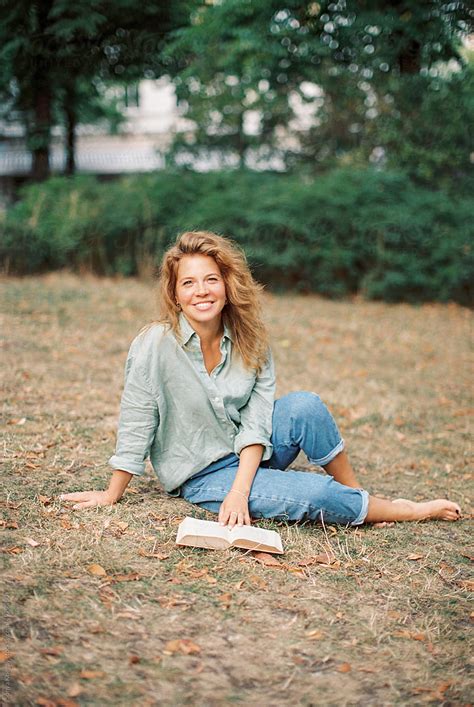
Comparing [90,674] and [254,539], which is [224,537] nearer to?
[254,539]

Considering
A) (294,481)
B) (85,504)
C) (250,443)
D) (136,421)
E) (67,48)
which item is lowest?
(85,504)

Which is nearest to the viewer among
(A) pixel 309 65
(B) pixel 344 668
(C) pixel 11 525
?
(B) pixel 344 668

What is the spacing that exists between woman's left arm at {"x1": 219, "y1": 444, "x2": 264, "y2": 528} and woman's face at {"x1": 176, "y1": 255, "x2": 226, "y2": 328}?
623 millimetres

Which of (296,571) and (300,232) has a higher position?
(300,232)

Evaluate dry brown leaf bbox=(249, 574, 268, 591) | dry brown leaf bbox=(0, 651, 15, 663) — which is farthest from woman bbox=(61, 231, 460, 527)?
dry brown leaf bbox=(0, 651, 15, 663)

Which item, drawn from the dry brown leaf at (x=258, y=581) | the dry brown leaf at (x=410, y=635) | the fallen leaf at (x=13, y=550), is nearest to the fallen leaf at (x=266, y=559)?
the dry brown leaf at (x=258, y=581)

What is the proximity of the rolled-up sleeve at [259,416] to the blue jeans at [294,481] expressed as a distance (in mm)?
73

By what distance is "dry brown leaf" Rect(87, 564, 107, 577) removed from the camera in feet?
9.68

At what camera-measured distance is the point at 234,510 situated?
3.31 m

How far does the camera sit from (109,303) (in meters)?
9.27

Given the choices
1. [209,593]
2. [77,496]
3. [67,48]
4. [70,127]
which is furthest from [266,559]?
[70,127]

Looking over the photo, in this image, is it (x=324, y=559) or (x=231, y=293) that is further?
(x=231, y=293)

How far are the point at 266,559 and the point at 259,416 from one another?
Answer: 648mm

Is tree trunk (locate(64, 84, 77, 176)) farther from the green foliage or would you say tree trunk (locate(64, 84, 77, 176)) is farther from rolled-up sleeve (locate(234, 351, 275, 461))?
rolled-up sleeve (locate(234, 351, 275, 461))
